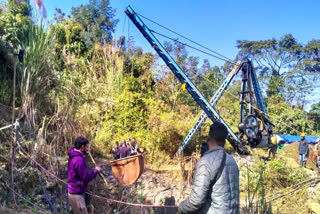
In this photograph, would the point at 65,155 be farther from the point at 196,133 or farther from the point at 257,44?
the point at 257,44

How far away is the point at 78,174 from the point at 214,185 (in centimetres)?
184

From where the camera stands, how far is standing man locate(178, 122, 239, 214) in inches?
79.0

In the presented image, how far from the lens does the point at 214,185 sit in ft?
6.72

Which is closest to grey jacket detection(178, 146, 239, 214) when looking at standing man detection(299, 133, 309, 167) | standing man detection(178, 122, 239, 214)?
standing man detection(178, 122, 239, 214)

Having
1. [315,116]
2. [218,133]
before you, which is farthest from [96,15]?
[218,133]

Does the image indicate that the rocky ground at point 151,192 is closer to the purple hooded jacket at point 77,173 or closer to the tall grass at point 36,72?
the tall grass at point 36,72

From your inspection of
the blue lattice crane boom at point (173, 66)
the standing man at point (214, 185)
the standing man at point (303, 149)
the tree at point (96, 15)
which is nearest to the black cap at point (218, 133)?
the standing man at point (214, 185)

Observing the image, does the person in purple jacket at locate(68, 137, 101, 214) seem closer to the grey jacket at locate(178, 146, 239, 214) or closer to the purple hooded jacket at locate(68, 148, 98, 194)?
the purple hooded jacket at locate(68, 148, 98, 194)

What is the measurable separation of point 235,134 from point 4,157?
675 centimetres

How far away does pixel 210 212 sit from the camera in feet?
6.73

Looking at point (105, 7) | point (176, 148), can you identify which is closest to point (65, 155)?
point (176, 148)

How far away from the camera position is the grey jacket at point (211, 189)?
200cm

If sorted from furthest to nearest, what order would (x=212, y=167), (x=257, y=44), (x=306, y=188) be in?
1. (x=257, y=44)
2. (x=306, y=188)
3. (x=212, y=167)

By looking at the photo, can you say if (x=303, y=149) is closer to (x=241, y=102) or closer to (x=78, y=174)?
(x=241, y=102)
